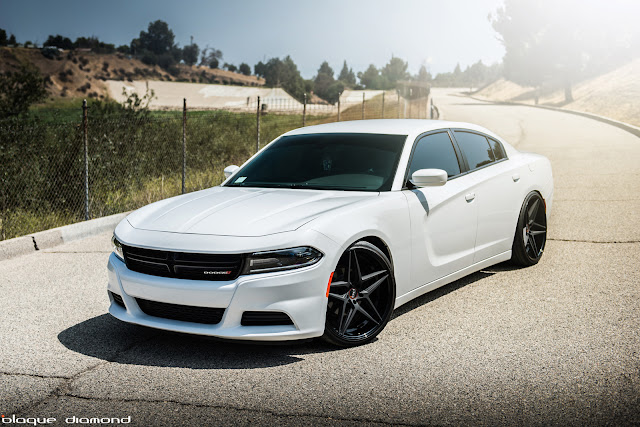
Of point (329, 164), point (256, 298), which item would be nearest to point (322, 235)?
point (256, 298)

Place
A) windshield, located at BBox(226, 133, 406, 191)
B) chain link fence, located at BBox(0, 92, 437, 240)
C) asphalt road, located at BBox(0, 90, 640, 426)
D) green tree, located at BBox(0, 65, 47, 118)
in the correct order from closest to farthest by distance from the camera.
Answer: asphalt road, located at BBox(0, 90, 640, 426), windshield, located at BBox(226, 133, 406, 191), chain link fence, located at BBox(0, 92, 437, 240), green tree, located at BBox(0, 65, 47, 118)

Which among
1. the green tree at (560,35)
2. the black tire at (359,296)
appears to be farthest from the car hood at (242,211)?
the green tree at (560,35)

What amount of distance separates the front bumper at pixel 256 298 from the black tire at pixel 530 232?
3032mm

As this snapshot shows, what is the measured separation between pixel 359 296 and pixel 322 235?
0.59 meters

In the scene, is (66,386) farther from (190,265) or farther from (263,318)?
(263,318)

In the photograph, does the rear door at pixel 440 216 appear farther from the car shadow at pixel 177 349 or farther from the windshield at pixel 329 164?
the car shadow at pixel 177 349

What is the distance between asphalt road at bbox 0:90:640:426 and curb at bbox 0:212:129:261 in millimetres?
972

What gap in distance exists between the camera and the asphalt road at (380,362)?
12.2 ft

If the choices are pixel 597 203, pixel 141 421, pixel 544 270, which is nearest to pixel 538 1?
pixel 597 203

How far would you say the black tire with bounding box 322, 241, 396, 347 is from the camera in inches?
184

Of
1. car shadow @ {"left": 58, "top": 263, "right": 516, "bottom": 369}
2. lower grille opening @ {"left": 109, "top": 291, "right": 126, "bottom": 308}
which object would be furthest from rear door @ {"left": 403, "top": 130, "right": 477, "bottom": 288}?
lower grille opening @ {"left": 109, "top": 291, "right": 126, "bottom": 308}

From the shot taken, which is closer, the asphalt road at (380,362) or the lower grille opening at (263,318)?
the asphalt road at (380,362)

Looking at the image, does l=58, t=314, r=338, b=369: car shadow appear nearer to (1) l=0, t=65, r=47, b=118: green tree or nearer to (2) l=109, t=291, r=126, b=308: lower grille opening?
(2) l=109, t=291, r=126, b=308: lower grille opening

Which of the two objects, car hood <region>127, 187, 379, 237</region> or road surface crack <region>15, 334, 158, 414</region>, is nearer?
road surface crack <region>15, 334, 158, 414</region>
